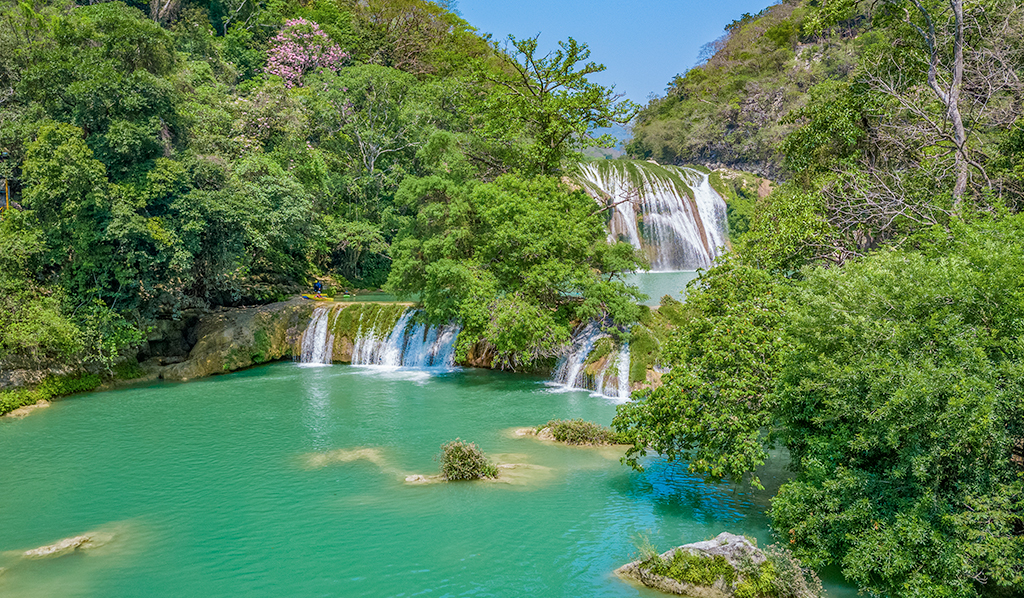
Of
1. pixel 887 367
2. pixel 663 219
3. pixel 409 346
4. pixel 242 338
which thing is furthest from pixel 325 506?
pixel 663 219

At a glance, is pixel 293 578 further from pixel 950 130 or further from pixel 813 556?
pixel 950 130

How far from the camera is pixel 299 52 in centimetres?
3762

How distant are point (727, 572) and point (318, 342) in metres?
18.0

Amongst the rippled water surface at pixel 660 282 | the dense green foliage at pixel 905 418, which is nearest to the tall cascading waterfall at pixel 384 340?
the rippled water surface at pixel 660 282

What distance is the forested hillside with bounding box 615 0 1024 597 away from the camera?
20.7ft

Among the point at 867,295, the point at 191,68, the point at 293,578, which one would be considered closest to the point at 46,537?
the point at 293,578

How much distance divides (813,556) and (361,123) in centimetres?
2996

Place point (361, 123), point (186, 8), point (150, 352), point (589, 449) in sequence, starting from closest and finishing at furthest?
1. point (589, 449)
2. point (150, 352)
3. point (361, 123)
4. point (186, 8)

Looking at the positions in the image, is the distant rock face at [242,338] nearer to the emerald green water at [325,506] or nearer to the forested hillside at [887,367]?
the emerald green water at [325,506]

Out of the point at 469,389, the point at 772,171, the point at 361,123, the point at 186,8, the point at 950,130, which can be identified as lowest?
the point at 469,389

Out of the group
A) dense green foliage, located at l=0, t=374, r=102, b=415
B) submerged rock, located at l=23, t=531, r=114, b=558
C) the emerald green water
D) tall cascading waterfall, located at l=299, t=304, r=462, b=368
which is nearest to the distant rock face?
tall cascading waterfall, located at l=299, t=304, r=462, b=368

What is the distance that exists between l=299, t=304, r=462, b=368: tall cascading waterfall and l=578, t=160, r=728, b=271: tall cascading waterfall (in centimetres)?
1858

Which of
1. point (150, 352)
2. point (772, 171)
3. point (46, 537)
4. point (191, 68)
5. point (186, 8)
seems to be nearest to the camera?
point (46, 537)

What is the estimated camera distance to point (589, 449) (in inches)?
506
